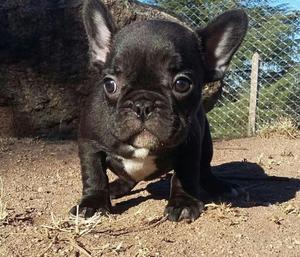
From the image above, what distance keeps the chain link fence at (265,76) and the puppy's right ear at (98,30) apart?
5.73 metres

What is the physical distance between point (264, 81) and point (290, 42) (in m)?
0.80

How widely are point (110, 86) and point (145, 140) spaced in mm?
394

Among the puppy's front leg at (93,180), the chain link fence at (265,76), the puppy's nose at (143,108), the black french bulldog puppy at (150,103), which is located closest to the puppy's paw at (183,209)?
the black french bulldog puppy at (150,103)

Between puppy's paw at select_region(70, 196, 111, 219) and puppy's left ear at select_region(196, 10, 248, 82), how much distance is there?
38.8 inches

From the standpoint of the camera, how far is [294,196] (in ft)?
13.9

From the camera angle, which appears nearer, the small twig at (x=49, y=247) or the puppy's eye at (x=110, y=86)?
the small twig at (x=49, y=247)

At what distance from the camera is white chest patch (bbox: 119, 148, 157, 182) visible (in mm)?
3580

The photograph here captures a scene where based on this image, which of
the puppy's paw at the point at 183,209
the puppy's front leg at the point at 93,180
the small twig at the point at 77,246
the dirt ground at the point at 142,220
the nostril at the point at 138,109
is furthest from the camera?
the puppy's front leg at the point at 93,180

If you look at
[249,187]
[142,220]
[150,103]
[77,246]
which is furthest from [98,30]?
[249,187]

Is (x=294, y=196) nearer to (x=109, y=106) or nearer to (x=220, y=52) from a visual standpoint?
(x=220, y=52)

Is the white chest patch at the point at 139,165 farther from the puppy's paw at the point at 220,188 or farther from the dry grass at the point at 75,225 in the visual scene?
the puppy's paw at the point at 220,188

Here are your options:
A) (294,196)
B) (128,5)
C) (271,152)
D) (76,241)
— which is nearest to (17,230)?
(76,241)

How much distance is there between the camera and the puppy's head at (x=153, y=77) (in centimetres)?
312

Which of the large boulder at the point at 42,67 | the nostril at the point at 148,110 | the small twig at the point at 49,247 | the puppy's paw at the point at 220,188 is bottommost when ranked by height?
the large boulder at the point at 42,67
